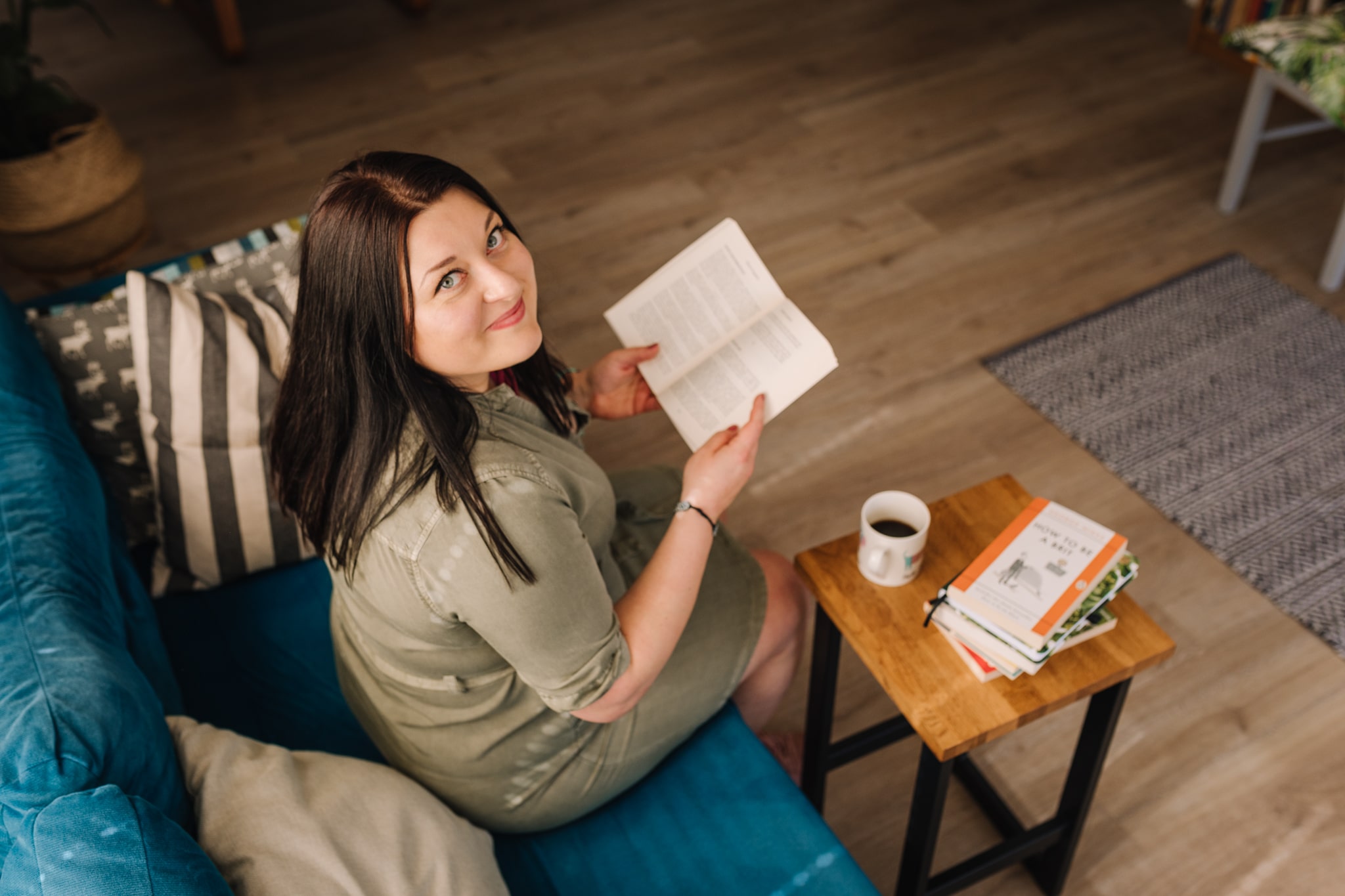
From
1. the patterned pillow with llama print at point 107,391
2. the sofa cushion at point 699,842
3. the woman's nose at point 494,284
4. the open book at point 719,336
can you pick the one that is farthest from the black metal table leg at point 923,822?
the patterned pillow with llama print at point 107,391

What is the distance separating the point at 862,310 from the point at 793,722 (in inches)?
44.0

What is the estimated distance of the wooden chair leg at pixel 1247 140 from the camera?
255 cm

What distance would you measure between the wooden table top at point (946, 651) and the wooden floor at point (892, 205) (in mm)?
529

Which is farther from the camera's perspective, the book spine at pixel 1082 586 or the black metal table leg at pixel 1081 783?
the black metal table leg at pixel 1081 783

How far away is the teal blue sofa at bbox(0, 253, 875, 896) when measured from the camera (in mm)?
925

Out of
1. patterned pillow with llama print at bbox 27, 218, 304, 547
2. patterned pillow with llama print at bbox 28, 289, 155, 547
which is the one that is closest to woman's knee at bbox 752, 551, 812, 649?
patterned pillow with llama print at bbox 27, 218, 304, 547

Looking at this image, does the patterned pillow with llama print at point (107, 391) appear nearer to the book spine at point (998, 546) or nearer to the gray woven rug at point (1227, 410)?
the book spine at point (998, 546)

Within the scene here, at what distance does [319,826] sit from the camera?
107 centimetres

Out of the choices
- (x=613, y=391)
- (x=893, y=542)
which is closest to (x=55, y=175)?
(x=613, y=391)

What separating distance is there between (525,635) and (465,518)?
13 centimetres

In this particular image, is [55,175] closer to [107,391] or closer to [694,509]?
[107,391]

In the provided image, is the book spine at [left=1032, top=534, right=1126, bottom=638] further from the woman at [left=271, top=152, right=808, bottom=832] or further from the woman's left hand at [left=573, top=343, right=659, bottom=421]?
the woman's left hand at [left=573, top=343, right=659, bottom=421]

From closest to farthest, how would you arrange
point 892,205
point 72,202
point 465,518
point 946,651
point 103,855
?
1. point 103,855
2. point 465,518
3. point 946,651
4. point 72,202
5. point 892,205

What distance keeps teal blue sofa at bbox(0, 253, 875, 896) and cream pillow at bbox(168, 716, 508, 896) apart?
0.13 feet
